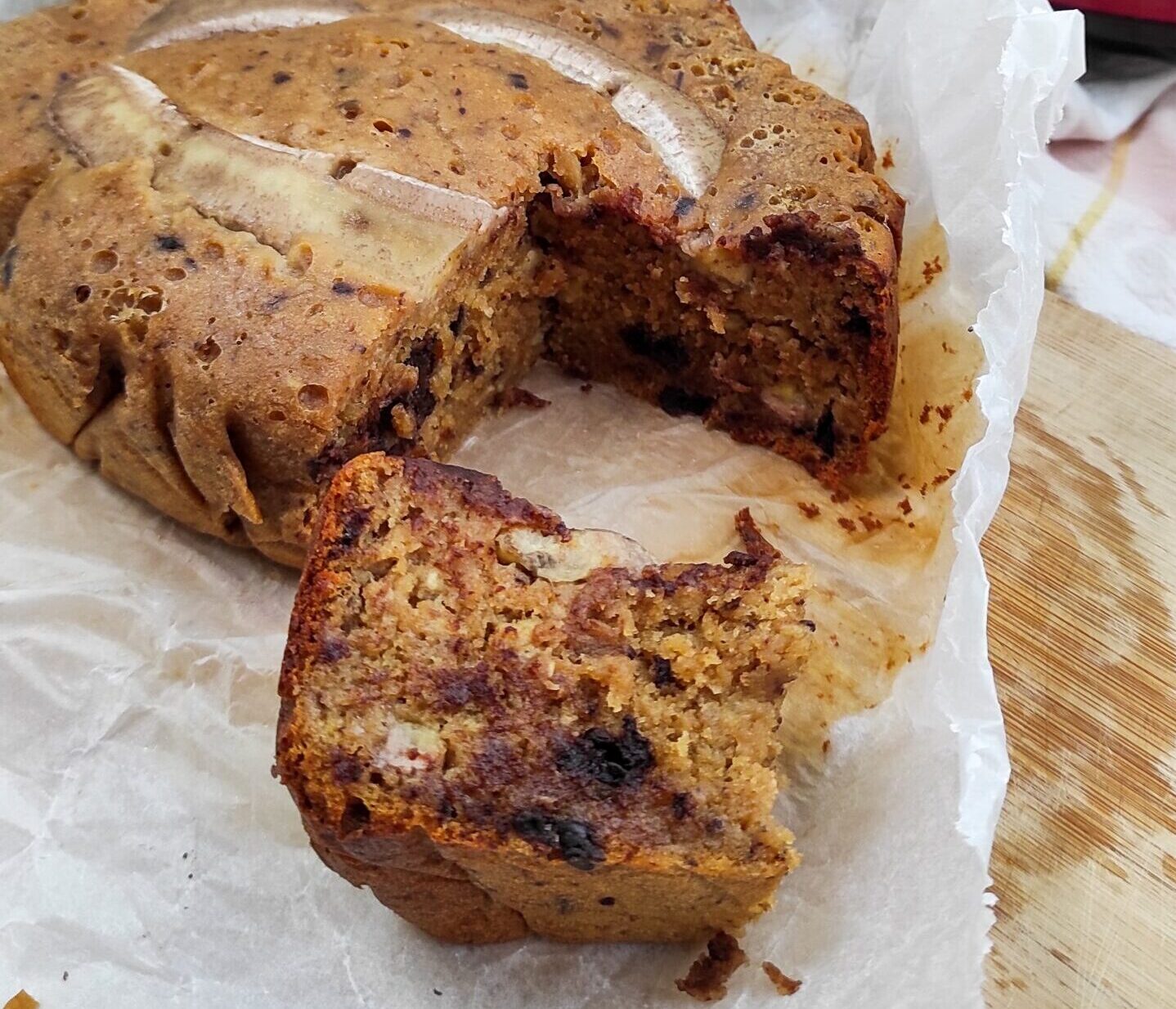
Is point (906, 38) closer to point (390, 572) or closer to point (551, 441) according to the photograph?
point (551, 441)

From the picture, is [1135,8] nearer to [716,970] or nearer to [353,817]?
[716,970]

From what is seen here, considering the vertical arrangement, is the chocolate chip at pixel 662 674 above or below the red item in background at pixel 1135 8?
below

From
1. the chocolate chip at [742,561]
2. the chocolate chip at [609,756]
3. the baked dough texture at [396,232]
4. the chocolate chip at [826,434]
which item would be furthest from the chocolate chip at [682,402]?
the chocolate chip at [609,756]

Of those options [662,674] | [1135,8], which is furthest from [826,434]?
[1135,8]

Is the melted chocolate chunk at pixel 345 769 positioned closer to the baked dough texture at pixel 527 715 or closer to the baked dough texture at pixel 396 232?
the baked dough texture at pixel 527 715

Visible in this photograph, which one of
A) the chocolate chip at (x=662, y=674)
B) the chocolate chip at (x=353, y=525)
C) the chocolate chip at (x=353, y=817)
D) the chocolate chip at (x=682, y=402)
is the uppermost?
the chocolate chip at (x=353, y=525)

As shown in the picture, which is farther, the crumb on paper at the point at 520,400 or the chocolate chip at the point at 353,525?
the crumb on paper at the point at 520,400

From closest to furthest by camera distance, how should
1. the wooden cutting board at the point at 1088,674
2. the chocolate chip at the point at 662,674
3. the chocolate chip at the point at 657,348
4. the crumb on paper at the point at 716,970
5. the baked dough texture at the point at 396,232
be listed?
the chocolate chip at the point at 662,674 < the crumb on paper at the point at 716,970 < the wooden cutting board at the point at 1088,674 < the baked dough texture at the point at 396,232 < the chocolate chip at the point at 657,348

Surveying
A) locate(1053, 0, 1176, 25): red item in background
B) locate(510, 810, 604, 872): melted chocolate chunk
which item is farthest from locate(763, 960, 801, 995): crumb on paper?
locate(1053, 0, 1176, 25): red item in background
